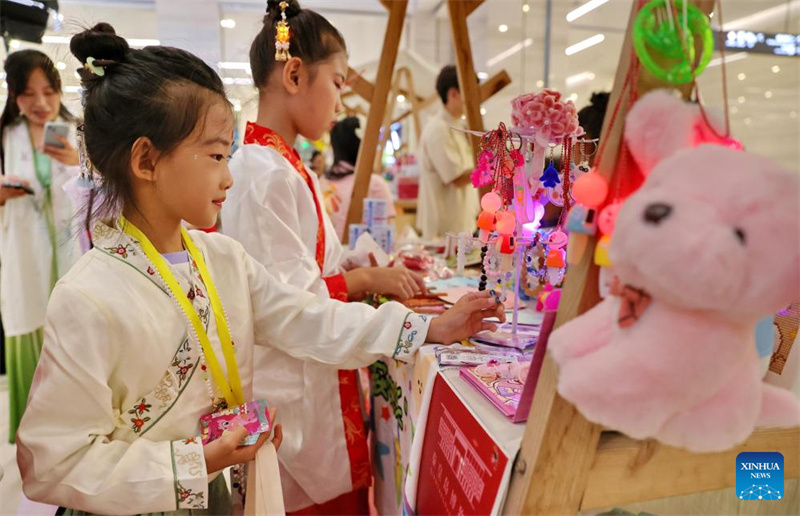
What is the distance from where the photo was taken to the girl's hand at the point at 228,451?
0.75 m

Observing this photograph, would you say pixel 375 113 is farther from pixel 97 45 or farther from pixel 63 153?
pixel 97 45

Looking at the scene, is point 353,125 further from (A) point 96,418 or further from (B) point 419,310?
(A) point 96,418

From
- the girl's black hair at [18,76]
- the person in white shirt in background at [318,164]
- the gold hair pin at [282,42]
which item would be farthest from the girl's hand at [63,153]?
the person in white shirt in background at [318,164]

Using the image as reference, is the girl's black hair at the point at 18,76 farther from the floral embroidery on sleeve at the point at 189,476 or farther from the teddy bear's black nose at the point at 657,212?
the teddy bear's black nose at the point at 657,212

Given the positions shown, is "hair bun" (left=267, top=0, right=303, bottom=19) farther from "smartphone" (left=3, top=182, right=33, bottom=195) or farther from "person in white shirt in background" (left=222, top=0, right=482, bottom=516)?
"smartphone" (left=3, top=182, right=33, bottom=195)

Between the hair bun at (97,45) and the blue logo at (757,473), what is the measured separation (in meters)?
1.00

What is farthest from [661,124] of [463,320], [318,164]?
[318,164]

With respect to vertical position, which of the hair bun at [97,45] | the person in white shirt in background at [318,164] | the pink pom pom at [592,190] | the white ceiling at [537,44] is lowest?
the pink pom pom at [592,190]

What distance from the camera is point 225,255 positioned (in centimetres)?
98

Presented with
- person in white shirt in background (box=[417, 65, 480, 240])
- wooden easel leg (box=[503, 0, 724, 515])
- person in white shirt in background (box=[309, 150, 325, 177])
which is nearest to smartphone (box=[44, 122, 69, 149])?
person in white shirt in background (box=[417, 65, 480, 240])

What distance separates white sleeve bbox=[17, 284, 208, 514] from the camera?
0.68m

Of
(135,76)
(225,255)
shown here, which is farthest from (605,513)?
(135,76)

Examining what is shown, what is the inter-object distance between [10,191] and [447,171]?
189 cm

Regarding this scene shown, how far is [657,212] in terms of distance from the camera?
0.40 meters
